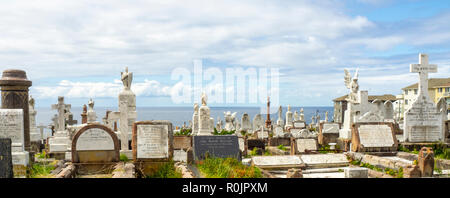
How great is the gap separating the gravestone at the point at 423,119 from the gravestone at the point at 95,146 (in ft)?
37.2

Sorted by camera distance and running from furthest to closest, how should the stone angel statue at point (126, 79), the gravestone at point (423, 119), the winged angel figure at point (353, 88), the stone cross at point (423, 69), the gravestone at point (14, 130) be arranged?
1. the winged angel figure at point (353, 88)
2. the gravestone at point (423, 119)
3. the stone cross at point (423, 69)
4. the stone angel statue at point (126, 79)
5. the gravestone at point (14, 130)

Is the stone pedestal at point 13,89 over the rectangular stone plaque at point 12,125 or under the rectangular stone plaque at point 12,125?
over

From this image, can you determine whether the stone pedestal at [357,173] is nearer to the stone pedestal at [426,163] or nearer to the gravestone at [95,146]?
the stone pedestal at [426,163]

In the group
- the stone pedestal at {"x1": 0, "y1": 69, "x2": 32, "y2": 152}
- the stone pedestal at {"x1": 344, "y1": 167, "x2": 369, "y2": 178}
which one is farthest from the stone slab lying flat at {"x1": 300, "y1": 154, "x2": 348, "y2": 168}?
the stone pedestal at {"x1": 0, "y1": 69, "x2": 32, "y2": 152}

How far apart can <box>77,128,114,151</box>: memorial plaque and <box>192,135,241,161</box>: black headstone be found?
2427 millimetres

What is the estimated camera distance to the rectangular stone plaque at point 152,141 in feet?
31.9

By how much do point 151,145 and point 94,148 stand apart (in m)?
1.55

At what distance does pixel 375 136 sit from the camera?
12.7 meters

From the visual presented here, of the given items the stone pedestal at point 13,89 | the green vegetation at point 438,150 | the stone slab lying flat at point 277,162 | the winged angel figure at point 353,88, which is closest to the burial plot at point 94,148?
the stone pedestal at point 13,89

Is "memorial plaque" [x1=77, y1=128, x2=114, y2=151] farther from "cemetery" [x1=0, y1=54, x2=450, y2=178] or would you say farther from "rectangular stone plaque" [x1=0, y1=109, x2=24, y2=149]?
"rectangular stone plaque" [x1=0, y1=109, x2=24, y2=149]

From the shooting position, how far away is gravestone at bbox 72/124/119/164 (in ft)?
32.1

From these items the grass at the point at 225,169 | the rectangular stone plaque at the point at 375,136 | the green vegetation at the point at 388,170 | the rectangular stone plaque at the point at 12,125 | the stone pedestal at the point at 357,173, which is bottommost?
the green vegetation at the point at 388,170
